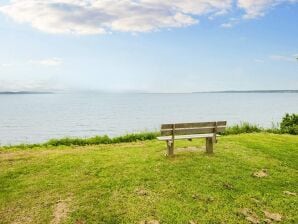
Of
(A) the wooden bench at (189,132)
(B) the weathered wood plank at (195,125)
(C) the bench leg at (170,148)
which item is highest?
(B) the weathered wood plank at (195,125)

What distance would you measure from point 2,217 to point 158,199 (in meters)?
3.62

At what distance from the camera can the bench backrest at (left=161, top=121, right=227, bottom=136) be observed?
502 inches

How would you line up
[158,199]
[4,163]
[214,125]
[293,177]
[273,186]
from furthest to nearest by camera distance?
1. [214,125]
2. [4,163]
3. [293,177]
4. [273,186]
5. [158,199]

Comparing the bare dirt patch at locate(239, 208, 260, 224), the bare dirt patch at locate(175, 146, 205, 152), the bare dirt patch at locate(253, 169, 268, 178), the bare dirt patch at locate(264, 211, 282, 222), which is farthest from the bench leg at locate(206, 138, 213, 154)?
the bare dirt patch at locate(264, 211, 282, 222)

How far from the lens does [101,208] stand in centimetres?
841

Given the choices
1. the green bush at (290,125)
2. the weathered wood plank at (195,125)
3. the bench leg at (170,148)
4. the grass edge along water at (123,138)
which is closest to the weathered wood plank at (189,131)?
the weathered wood plank at (195,125)

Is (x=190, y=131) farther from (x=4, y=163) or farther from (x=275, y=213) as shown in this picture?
(x=4, y=163)

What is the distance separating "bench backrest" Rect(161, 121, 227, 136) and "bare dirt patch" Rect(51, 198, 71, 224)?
4.76 m

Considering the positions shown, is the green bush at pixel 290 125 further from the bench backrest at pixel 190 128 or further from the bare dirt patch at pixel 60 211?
the bare dirt patch at pixel 60 211

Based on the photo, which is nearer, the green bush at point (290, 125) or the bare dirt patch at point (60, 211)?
the bare dirt patch at point (60, 211)

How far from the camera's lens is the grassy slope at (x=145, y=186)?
27.0ft

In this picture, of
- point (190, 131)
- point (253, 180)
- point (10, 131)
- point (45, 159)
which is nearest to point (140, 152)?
point (190, 131)

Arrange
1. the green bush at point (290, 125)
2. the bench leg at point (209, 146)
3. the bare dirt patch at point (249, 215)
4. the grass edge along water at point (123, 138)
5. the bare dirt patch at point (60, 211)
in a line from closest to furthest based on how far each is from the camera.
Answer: the bare dirt patch at point (60, 211), the bare dirt patch at point (249, 215), the bench leg at point (209, 146), the grass edge along water at point (123, 138), the green bush at point (290, 125)

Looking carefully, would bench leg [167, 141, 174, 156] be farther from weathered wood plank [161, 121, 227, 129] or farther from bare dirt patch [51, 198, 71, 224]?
bare dirt patch [51, 198, 71, 224]
